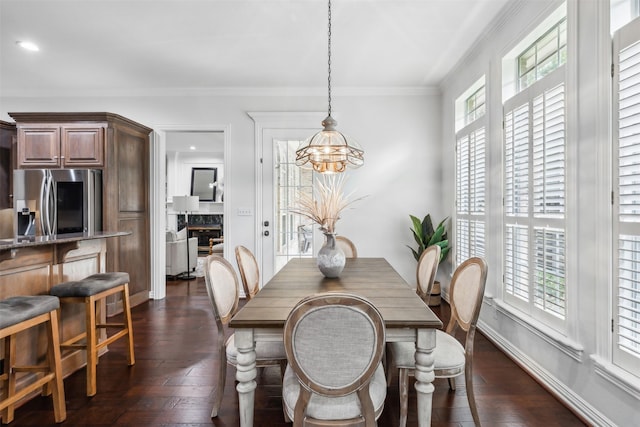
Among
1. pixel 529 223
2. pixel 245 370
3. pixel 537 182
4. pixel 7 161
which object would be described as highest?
pixel 7 161

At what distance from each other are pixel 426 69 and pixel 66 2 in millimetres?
3444

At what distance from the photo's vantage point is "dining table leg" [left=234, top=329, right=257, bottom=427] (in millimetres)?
1406

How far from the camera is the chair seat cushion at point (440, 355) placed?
166 centimetres

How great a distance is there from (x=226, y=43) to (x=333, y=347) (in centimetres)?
308

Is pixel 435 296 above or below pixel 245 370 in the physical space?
below

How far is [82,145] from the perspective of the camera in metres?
3.65

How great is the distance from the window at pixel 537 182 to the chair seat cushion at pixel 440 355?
0.83 m

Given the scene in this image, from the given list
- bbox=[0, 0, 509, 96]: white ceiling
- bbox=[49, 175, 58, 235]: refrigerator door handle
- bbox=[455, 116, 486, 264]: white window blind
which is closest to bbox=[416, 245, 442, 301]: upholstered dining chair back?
bbox=[455, 116, 486, 264]: white window blind

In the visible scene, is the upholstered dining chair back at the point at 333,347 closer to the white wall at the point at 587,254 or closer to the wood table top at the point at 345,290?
the wood table top at the point at 345,290

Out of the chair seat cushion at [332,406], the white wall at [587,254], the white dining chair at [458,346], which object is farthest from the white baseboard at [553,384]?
the chair seat cushion at [332,406]

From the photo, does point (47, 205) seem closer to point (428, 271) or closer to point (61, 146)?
point (61, 146)

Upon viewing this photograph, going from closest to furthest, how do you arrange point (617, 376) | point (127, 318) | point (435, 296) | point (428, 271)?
point (617, 376) → point (428, 271) → point (127, 318) → point (435, 296)

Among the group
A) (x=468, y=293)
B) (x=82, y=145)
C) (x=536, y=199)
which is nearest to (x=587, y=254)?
(x=536, y=199)

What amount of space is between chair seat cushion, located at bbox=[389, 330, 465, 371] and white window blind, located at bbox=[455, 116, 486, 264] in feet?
5.41
